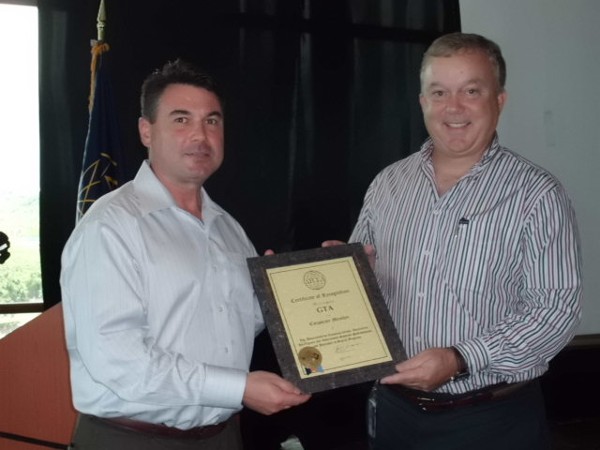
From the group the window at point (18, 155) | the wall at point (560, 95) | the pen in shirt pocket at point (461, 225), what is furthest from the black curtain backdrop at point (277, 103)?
the pen in shirt pocket at point (461, 225)

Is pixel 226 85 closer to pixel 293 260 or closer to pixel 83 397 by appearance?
pixel 293 260

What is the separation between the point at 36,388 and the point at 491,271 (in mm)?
2039

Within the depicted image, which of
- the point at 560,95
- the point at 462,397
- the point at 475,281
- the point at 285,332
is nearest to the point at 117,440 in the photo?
the point at 285,332

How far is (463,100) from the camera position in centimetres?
219

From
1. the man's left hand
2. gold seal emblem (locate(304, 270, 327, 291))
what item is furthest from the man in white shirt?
the man's left hand

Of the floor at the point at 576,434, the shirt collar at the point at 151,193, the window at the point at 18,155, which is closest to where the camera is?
the shirt collar at the point at 151,193

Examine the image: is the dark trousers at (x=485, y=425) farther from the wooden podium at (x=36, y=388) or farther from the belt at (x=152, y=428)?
the wooden podium at (x=36, y=388)

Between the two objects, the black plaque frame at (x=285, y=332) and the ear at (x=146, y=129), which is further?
the ear at (x=146, y=129)

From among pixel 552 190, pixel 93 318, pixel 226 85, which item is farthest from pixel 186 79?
pixel 226 85

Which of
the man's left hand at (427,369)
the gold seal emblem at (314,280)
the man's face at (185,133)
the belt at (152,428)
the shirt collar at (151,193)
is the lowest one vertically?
the belt at (152,428)

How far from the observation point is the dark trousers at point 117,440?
1972 mm

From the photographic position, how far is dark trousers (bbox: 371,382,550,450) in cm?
209

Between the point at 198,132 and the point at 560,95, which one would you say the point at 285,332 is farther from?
the point at 560,95

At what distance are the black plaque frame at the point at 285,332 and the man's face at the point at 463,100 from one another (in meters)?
0.50
